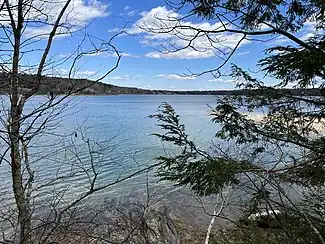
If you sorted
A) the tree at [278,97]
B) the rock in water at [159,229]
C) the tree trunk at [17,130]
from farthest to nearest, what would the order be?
the rock in water at [159,229], the tree at [278,97], the tree trunk at [17,130]

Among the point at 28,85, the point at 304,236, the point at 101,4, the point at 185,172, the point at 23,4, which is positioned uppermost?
the point at 101,4

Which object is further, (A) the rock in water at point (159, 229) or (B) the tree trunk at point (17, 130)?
(A) the rock in water at point (159, 229)

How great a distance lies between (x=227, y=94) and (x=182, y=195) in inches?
235

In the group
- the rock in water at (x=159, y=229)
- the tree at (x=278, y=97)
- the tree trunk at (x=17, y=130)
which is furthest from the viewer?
the rock in water at (x=159, y=229)

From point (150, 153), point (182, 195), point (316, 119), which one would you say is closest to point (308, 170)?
point (316, 119)

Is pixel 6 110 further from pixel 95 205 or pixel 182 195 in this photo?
pixel 182 195

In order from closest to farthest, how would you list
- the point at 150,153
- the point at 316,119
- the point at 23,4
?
the point at 23,4 → the point at 316,119 → the point at 150,153

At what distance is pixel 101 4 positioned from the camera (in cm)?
286

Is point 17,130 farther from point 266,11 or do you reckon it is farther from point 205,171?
point 266,11

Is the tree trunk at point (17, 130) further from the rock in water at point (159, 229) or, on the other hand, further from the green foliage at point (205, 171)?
the rock in water at point (159, 229)

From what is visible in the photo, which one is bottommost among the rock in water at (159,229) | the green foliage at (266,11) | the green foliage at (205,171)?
the rock in water at (159,229)

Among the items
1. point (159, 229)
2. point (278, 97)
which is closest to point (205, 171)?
point (278, 97)

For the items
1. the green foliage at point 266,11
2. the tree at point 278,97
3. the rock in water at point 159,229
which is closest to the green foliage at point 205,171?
the tree at point 278,97

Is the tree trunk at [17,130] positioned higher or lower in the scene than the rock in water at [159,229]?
higher
